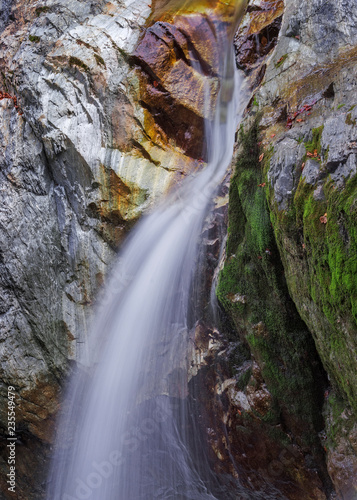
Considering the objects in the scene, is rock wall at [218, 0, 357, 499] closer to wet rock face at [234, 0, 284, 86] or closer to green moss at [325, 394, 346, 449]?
green moss at [325, 394, 346, 449]

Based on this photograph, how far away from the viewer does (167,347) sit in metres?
6.01

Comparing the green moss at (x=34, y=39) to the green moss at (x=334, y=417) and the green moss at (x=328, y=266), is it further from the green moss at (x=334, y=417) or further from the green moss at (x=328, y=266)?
the green moss at (x=334, y=417)

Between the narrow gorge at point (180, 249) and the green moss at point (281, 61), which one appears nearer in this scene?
the narrow gorge at point (180, 249)

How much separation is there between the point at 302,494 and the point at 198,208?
14.9 feet

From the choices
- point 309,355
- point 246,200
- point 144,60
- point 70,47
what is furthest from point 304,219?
point 70,47

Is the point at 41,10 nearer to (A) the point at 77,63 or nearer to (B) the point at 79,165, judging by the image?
(A) the point at 77,63

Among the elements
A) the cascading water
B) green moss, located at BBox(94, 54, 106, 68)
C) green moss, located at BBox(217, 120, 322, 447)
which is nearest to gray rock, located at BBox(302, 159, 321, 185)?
green moss, located at BBox(217, 120, 322, 447)

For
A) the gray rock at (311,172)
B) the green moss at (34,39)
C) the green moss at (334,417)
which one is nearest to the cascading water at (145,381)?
the green moss at (334,417)

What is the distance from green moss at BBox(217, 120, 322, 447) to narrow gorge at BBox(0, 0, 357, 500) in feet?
0.08

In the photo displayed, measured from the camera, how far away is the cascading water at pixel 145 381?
578 centimetres

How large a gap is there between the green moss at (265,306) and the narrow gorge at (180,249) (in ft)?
0.08

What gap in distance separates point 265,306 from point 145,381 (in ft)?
→ 8.84

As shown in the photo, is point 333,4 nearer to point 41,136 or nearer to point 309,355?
point 309,355

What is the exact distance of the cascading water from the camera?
5.78m
